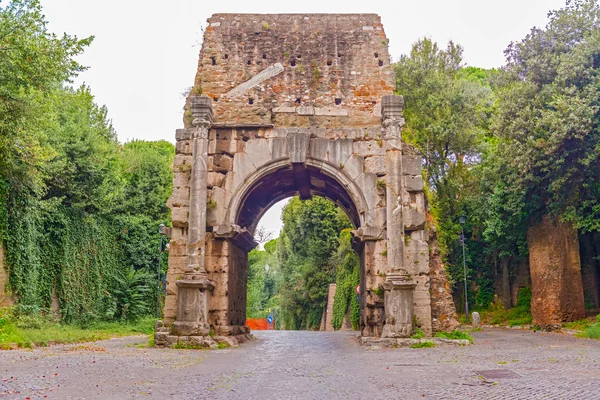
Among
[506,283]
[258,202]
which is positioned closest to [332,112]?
[258,202]

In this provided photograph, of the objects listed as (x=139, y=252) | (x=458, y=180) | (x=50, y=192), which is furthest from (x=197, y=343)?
(x=458, y=180)

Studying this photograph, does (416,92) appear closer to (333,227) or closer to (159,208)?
(333,227)

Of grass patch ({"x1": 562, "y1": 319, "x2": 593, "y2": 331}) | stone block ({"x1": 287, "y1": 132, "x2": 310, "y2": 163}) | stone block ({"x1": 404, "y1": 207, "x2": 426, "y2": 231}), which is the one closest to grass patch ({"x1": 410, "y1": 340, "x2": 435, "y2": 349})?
stone block ({"x1": 404, "y1": 207, "x2": 426, "y2": 231})

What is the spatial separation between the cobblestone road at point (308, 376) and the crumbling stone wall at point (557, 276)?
33.7 ft

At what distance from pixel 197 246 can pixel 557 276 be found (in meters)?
13.3

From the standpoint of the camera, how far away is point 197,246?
13.2 metres

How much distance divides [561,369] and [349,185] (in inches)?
279

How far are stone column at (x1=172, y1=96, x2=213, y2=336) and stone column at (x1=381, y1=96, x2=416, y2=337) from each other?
3.93m

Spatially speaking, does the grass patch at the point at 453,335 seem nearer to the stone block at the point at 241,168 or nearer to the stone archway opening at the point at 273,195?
the stone archway opening at the point at 273,195

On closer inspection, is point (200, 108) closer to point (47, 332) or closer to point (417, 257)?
point (417, 257)

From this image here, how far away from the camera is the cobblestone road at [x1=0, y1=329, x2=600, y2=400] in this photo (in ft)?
19.2

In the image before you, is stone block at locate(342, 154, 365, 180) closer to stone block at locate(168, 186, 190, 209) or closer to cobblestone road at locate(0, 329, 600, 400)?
stone block at locate(168, 186, 190, 209)

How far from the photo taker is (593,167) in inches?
704

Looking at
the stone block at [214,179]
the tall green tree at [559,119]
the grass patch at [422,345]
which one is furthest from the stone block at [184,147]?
the tall green tree at [559,119]
